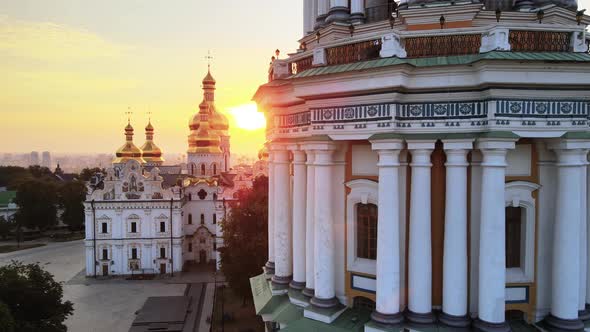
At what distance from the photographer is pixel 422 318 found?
29.8 ft

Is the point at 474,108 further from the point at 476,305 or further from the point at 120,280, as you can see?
the point at 120,280

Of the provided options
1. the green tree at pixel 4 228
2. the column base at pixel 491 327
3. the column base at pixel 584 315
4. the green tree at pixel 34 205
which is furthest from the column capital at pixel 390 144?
the green tree at pixel 4 228

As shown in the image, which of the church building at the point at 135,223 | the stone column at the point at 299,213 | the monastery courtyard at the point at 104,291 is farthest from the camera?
the church building at the point at 135,223

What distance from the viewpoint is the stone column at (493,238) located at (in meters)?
8.56

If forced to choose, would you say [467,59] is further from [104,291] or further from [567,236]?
[104,291]

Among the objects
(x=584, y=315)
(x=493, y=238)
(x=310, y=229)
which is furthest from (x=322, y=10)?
(x=584, y=315)

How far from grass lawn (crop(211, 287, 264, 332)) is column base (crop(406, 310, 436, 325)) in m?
17.3

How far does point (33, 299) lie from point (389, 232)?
649 inches

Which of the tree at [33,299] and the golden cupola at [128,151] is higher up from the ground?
the golden cupola at [128,151]

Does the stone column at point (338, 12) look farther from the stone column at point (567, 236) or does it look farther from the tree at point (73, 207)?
the tree at point (73, 207)

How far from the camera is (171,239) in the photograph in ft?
131

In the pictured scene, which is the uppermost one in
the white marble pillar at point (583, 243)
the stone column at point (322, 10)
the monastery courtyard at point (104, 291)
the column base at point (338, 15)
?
the stone column at point (322, 10)

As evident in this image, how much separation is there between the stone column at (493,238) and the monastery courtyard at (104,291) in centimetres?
2134

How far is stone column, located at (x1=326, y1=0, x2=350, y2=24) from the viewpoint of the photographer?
1197cm
